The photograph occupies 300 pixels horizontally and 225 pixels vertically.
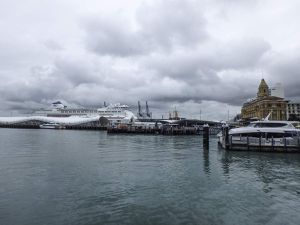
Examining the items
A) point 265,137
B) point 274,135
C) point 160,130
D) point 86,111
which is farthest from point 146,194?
point 86,111

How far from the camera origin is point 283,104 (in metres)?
128

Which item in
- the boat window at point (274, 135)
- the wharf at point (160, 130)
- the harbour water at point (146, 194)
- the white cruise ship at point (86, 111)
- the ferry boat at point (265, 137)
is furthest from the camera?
the white cruise ship at point (86, 111)

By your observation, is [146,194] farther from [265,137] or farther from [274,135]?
[274,135]

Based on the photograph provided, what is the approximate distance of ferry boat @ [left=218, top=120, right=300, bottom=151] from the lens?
3562cm

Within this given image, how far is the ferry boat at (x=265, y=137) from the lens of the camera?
35622 mm

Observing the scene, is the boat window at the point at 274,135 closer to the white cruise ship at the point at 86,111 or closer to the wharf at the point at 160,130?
the wharf at the point at 160,130

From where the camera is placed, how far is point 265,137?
1494 inches

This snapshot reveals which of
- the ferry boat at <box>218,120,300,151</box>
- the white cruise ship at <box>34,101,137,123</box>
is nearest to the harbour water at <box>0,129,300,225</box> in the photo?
the ferry boat at <box>218,120,300,151</box>

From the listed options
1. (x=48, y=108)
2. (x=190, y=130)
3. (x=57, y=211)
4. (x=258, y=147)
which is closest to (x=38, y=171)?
(x=57, y=211)

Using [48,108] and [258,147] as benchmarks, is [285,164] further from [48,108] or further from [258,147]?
[48,108]

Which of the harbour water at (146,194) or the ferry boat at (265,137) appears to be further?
the ferry boat at (265,137)

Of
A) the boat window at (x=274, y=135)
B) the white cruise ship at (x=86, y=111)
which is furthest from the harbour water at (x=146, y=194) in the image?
the white cruise ship at (x=86, y=111)

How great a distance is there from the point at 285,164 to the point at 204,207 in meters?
16.5

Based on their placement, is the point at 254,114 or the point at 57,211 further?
the point at 254,114
